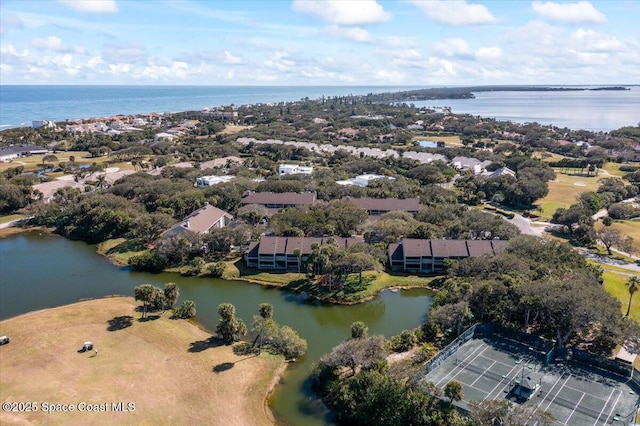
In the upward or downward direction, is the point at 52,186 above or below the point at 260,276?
above

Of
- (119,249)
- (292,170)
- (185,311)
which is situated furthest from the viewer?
(292,170)

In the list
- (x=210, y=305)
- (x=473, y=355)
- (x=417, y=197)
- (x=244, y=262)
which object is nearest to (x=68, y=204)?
(x=244, y=262)

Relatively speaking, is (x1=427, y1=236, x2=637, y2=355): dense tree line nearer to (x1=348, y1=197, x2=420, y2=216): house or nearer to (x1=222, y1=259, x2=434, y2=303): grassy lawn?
(x1=222, y1=259, x2=434, y2=303): grassy lawn

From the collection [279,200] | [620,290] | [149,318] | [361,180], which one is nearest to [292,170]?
[361,180]

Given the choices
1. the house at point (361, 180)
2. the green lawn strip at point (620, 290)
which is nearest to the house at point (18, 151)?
the house at point (361, 180)

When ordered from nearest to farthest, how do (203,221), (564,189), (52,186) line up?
(203,221), (52,186), (564,189)

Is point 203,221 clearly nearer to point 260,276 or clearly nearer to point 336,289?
point 260,276

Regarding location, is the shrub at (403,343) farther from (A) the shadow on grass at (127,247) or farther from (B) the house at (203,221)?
(A) the shadow on grass at (127,247)
